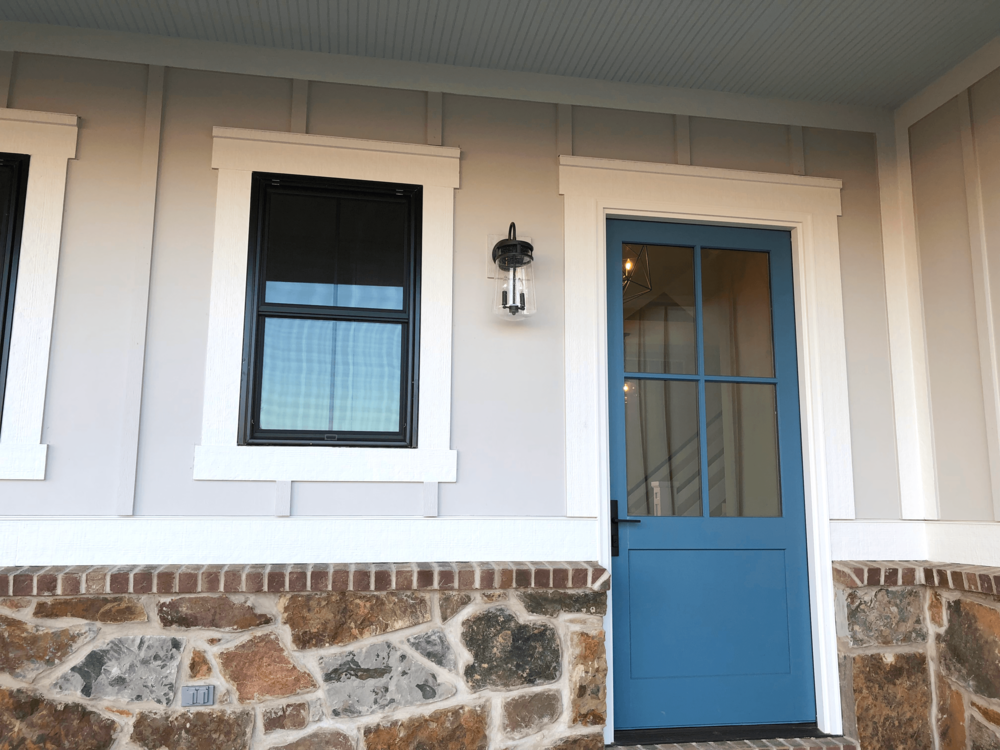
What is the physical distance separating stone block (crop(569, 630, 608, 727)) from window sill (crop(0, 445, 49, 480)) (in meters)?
2.10

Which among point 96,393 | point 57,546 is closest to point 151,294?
point 96,393

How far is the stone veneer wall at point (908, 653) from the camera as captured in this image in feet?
10.1

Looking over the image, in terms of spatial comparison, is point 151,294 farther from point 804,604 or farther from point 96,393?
point 804,604

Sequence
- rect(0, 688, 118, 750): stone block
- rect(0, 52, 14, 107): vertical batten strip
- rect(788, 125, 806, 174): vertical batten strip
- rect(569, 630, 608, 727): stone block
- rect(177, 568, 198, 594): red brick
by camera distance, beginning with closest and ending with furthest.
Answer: rect(0, 688, 118, 750): stone block, rect(177, 568, 198, 594): red brick, rect(569, 630, 608, 727): stone block, rect(0, 52, 14, 107): vertical batten strip, rect(788, 125, 806, 174): vertical batten strip

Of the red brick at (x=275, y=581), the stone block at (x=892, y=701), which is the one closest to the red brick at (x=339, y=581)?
the red brick at (x=275, y=581)

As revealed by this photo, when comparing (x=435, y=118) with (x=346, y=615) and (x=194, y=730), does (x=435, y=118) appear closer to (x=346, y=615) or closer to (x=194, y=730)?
(x=346, y=615)

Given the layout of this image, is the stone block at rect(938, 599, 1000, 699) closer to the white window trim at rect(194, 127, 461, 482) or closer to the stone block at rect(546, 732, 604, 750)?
the stone block at rect(546, 732, 604, 750)

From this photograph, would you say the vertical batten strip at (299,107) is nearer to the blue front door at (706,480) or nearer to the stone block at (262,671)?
the blue front door at (706,480)

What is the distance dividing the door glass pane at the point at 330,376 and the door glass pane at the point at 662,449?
3.44 feet

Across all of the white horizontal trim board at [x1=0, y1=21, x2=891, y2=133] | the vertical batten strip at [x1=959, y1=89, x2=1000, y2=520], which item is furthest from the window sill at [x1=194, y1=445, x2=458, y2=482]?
the vertical batten strip at [x1=959, y1=89, x2=1000, y2=520]

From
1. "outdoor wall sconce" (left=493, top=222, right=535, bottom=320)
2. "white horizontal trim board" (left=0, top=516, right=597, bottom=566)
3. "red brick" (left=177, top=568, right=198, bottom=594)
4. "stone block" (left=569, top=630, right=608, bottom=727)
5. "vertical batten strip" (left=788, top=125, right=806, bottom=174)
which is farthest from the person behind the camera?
"vertical batten strip" (left=788, top=125, right=806, bottom=174)

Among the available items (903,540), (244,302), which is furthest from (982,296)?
(244,302)

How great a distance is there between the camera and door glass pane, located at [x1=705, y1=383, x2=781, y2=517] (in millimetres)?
3393

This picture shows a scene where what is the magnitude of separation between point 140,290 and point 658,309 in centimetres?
219
